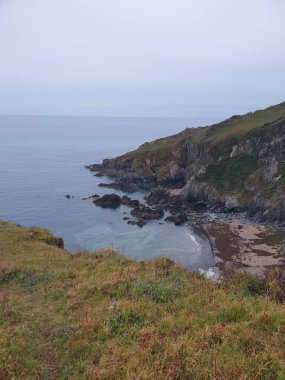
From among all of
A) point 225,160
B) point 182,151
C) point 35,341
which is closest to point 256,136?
point 225,160

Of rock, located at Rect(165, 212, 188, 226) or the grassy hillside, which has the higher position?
Result: the grassy hillside

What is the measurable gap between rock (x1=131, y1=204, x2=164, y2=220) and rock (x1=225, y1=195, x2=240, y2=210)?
43.4 feet

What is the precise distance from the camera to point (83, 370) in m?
8.26

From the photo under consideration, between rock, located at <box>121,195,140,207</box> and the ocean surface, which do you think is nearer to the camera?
the ocean surface

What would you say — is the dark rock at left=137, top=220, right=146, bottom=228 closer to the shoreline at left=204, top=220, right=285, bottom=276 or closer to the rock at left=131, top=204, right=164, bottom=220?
the rock at left=131, top=204, right=164, bottom=220

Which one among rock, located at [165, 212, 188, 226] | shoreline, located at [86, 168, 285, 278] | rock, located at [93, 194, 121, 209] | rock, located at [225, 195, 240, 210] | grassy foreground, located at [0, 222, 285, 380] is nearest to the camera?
grassy foreground, located at [0, 222, 285, 380]

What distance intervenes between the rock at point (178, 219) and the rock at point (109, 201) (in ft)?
51.4

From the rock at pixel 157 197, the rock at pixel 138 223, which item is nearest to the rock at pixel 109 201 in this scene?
the rock at pixel 157 197

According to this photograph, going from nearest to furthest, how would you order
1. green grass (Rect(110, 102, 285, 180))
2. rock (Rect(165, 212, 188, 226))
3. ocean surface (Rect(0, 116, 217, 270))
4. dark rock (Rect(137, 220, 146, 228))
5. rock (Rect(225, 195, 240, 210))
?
ocean surface (Rect(0, 116, 217, 270))
dark rock (Rect(137, 220, 146, 228))
rock (Rect(165, 212, 188, 226))
rock (Rect(225, 195, 240, 210))
green grass (Rect(110, 102, 285, 180))

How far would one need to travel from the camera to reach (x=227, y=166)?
8725 cm

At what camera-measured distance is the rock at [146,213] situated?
74312 millimetres

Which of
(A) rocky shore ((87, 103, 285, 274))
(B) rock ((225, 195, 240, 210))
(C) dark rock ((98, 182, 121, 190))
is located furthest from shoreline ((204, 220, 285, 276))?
(C) dark rock ((98, 182, 121, 190))

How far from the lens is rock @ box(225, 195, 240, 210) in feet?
250

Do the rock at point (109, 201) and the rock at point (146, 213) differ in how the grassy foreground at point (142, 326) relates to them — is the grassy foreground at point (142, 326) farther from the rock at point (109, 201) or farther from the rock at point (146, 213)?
the rock at point (109, 201)
